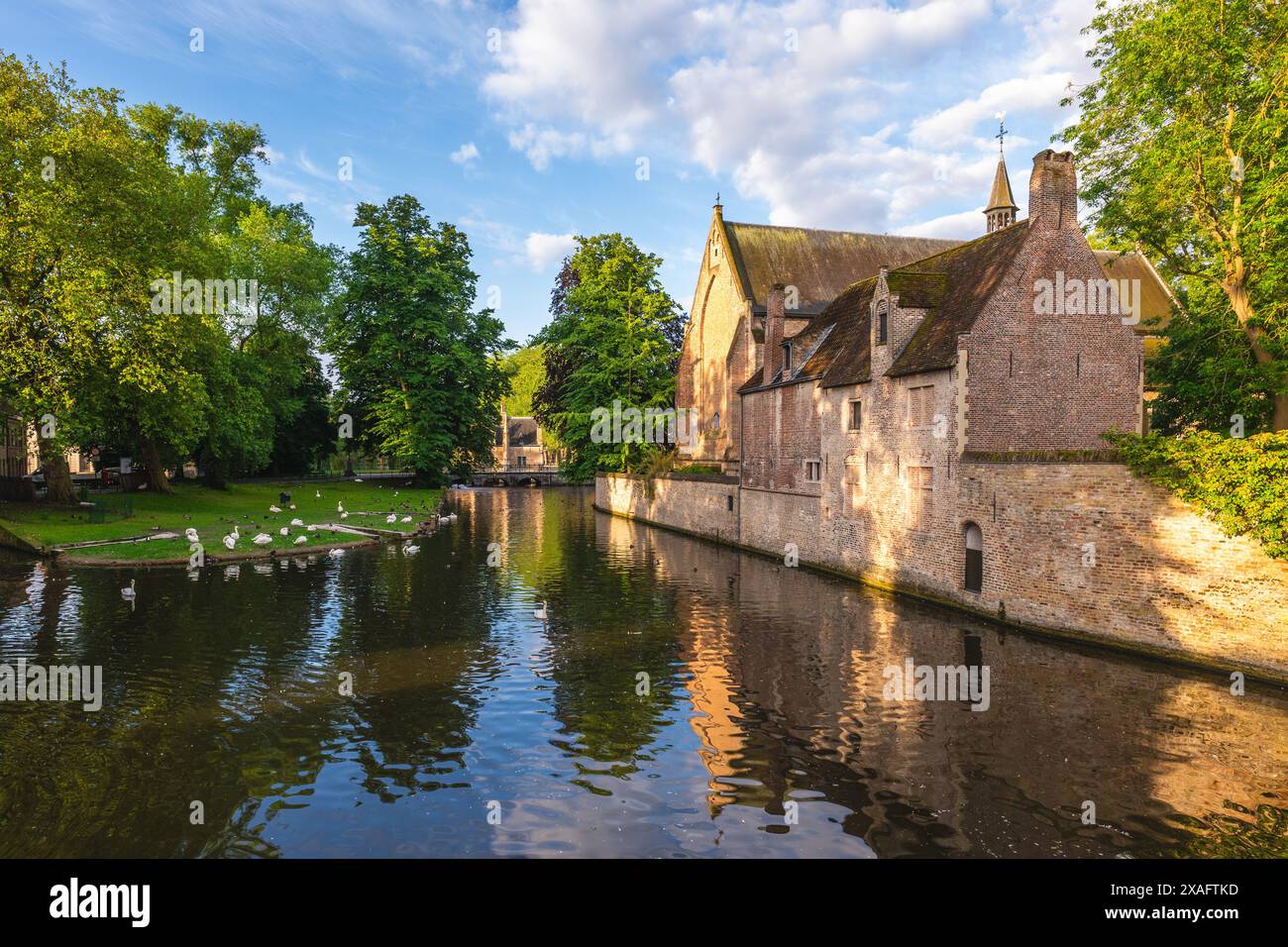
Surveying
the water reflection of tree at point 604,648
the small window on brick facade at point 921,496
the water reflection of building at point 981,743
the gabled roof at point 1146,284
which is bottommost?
the water reflection of building at point 981,743

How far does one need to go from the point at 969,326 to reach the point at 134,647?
80.1 ft

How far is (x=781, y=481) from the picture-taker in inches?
1444

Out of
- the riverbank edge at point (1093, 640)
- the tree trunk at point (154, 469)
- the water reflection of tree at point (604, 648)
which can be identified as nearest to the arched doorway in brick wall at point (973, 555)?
the riverbank edge at point (1093, 640)

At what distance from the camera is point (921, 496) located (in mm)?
24703

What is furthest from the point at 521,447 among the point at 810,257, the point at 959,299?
the point at 959,299

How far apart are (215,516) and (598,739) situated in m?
34.4

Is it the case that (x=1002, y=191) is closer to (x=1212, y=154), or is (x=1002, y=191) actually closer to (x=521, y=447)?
(x=1212, y=154)

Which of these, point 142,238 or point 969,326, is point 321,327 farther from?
point 969,326

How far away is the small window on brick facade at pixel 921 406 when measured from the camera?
2433cm

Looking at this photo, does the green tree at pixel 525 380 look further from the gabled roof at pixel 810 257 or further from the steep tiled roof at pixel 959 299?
the steep tiled roof at pixel 959 299

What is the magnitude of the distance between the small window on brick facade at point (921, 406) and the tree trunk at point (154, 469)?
137 ft
